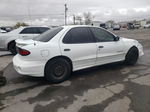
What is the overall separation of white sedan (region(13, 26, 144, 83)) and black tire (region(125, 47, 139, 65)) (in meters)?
0.33

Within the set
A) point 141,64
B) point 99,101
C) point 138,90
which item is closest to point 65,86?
point 99,101

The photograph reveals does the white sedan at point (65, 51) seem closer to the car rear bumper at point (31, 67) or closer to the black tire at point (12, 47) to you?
the car rear bumper at point (31, 67)

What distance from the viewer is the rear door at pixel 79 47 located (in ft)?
14.2

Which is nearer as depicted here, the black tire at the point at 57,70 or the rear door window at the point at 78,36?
the black tire at the point at 57,70

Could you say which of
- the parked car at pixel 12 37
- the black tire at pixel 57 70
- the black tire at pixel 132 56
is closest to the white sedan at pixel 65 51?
the black tire at pixel 57 70

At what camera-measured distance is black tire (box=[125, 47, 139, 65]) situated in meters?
5.70

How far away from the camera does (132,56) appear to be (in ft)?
19.0

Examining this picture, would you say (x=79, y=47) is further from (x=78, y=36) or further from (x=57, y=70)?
(x=57, y=70)

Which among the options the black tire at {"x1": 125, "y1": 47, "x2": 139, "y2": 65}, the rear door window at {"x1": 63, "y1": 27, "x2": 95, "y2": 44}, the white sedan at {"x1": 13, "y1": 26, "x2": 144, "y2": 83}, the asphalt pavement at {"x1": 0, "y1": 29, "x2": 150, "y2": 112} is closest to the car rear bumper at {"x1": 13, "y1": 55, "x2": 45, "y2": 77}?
the white sedan at {"x1": 13, "y1": 26, "x2": 144, "y2": 83}

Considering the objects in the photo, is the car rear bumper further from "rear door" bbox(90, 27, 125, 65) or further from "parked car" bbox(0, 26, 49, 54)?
"parked car" bbox(0, 26, 49, 54)

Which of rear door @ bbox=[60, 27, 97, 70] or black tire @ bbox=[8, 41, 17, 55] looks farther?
black tire @ bbox=[8, 41, 17, 55]

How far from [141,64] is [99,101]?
3484mm

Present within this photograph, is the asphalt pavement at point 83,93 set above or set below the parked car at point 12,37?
below

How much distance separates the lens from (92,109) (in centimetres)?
296
